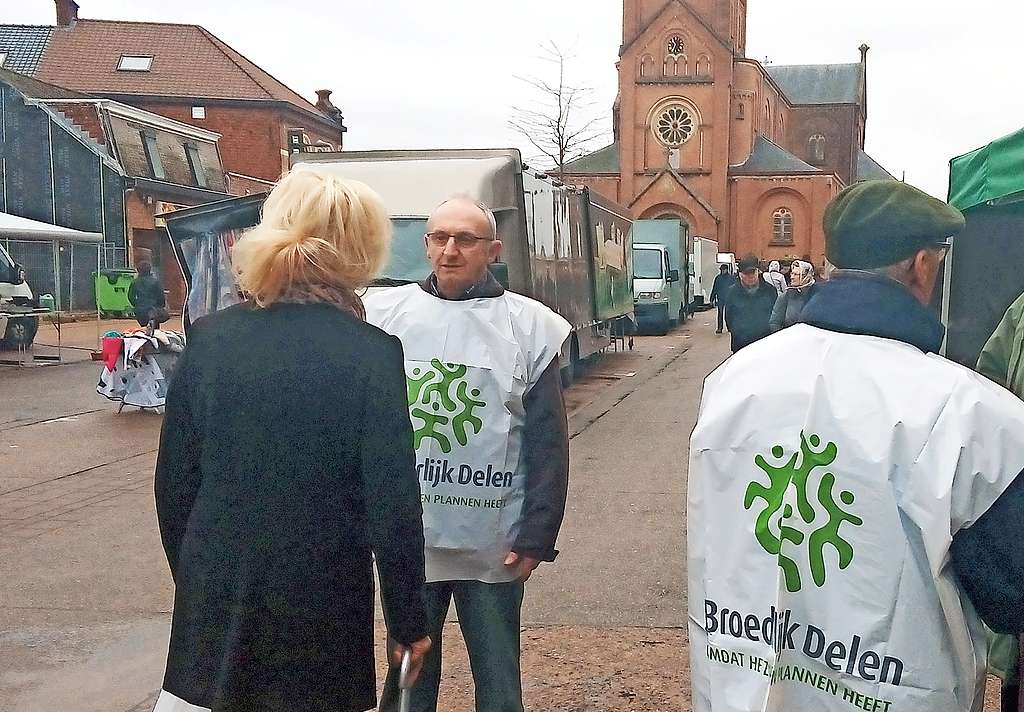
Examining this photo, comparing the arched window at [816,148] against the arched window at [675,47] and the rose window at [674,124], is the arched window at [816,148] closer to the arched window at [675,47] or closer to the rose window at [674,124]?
the rose window at [674,124]

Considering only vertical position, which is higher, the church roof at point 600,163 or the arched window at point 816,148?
the arched window at point 816,148

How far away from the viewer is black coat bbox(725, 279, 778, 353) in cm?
1339

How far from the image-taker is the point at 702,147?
64250mm

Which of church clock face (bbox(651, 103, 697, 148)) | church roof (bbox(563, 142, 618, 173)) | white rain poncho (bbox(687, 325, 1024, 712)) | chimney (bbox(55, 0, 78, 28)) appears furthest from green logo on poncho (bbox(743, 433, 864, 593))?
church roof (bbox(563, 142, 618, 173))

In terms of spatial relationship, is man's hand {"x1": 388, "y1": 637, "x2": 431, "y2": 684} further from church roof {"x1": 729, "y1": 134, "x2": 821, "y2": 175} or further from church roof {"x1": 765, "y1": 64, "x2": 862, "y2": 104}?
church roof {"x1": 765, "y1": 64, "x2": 862, "y2": 104}

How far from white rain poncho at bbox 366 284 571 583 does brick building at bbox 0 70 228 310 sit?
33460 mm

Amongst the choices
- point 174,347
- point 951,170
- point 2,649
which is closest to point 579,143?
point 174,347

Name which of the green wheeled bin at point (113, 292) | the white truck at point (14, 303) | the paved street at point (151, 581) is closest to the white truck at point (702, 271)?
the green wheeled bin at point (113, 292)

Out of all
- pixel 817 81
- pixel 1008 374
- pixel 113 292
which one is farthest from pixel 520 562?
pixel 817 81

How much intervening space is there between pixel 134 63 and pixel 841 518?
52876 millimetres

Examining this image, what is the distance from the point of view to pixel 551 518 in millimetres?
3320

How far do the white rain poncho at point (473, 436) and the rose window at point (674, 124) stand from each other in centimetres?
6275

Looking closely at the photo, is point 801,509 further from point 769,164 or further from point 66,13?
point 769,164

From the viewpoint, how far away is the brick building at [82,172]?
34.9 meters
